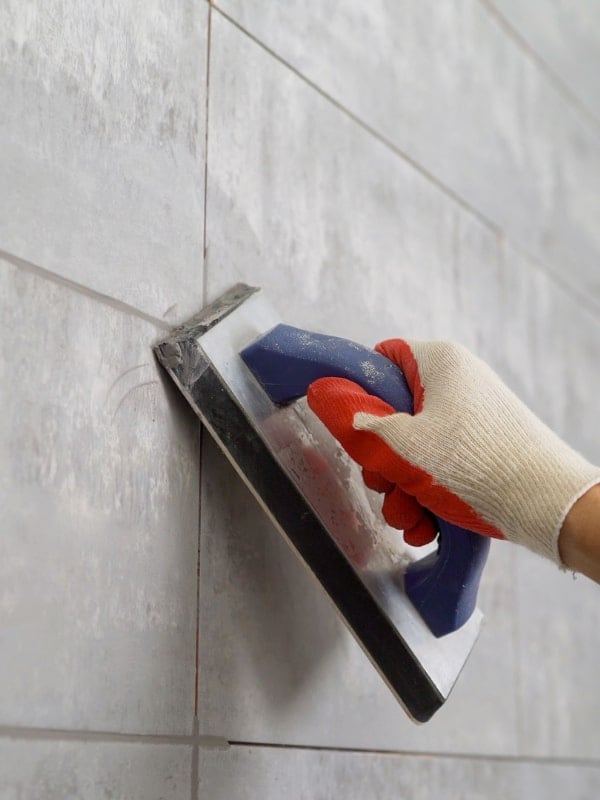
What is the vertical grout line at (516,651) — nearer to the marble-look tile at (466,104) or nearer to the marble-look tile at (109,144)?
the marble-look tile at (466,104)

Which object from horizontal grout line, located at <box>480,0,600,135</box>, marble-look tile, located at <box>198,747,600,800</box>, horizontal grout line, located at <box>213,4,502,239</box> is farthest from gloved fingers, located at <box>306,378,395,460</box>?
horizontal grout line, located at <box>480,0,600,135</box>

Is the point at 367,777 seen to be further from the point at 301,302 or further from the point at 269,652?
the point at 301,302

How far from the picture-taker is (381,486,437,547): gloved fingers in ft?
2.14

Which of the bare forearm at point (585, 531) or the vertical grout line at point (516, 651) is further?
the vertical grout line at point (516, 651)

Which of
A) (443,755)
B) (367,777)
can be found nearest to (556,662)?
(443,755)

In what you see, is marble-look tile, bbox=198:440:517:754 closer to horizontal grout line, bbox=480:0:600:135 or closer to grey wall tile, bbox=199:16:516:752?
grey wall tile, bbox=199:16:516:752

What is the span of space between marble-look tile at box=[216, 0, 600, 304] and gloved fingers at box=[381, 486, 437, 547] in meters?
0.32

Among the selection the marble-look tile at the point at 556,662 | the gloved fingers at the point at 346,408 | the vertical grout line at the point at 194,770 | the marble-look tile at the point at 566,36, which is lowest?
the marble-look tile at the point at 556,662

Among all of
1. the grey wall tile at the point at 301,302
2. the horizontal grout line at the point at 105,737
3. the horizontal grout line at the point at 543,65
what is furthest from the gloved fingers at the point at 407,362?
the horizontal grout line at the point at 543,65

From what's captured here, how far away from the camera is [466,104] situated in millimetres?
1149

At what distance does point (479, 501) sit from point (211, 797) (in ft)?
0.88

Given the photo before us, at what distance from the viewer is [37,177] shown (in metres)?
0.61

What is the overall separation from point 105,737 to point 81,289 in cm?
27

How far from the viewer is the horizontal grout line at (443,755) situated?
2.35 feet
